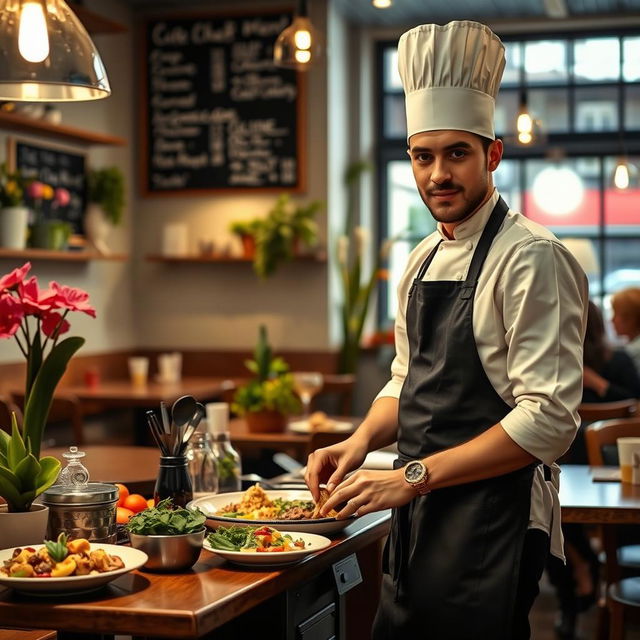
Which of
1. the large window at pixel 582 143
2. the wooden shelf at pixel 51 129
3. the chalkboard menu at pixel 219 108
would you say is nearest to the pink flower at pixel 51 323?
the wooden shelf at pixel 51 129

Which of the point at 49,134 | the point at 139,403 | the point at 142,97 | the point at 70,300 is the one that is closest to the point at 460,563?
the point at 70,300

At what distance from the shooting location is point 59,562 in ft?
5.75

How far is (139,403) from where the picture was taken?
18.9 ft

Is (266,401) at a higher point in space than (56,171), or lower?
lower

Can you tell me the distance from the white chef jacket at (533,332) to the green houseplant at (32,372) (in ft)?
2.54

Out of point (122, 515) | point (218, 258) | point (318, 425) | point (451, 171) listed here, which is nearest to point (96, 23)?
point (218, 258)

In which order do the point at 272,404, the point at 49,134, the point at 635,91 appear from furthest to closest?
the point at 635,91 → the point at 49,134 → the point at 272,404

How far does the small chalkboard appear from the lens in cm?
600

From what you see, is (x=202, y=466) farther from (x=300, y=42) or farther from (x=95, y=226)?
(x=95, y=226)

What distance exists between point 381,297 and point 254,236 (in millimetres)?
1301

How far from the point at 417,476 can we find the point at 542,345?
0.31 m

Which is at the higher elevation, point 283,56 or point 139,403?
point 283,56

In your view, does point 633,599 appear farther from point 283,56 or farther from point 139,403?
point 139,403

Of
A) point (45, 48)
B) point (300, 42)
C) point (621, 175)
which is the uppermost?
point (300, 42)
